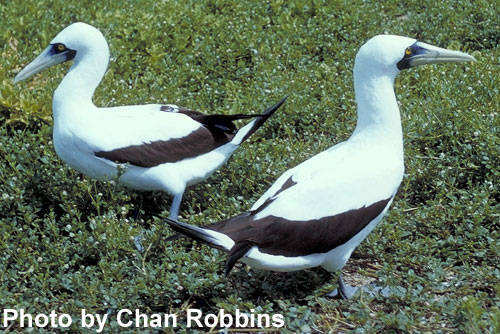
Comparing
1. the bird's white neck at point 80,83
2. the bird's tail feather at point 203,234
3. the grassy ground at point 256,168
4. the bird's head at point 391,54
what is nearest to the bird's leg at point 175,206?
the grassy ground at point 256,168

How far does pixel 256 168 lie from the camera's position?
5273 millimetres

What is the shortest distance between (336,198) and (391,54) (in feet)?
2.84

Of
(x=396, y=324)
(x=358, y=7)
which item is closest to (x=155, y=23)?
(x=358, y=7)

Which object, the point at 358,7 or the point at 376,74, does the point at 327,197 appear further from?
the point at 358,7

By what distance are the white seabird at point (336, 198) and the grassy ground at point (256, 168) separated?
252mm

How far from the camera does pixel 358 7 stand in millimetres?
7836

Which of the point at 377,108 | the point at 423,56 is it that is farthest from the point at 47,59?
the point at 423,56

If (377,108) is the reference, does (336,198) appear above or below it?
below

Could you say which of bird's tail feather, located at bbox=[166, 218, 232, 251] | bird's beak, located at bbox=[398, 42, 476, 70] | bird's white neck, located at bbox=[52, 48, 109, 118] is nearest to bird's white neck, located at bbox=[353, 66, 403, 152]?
bird's beak, located at bbox=[398, 42, 476, 70]

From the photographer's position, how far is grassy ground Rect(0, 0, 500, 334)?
4297mm

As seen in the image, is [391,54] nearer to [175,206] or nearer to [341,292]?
[341,292]

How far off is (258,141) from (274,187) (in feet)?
5.86

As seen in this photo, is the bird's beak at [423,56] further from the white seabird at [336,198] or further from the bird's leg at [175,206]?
the bird's leg at [175,206]

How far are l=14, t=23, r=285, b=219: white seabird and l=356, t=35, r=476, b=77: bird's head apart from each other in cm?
98
